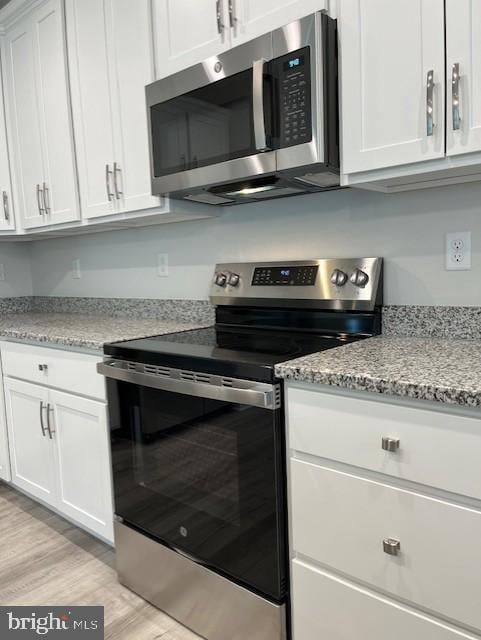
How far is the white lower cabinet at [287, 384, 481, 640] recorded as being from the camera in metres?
1.00

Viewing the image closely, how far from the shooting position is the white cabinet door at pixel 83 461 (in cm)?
187

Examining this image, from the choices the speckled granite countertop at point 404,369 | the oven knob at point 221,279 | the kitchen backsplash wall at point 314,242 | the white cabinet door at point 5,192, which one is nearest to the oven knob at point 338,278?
the kitchen backsplash wall at point 314,242

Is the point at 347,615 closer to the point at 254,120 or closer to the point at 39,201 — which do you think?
the point at 254,120

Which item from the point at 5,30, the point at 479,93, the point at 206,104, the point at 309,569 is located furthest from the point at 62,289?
the point at 479,93

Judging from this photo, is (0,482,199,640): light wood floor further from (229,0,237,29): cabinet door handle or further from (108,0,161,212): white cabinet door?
(229,0,237,29): cabinet door handle

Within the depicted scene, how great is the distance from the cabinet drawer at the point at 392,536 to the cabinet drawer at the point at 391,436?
0.05 meters

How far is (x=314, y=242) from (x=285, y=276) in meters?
0.17

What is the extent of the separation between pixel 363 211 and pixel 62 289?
2.07 meters

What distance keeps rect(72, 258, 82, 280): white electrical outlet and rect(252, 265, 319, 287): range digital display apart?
1414 millimetres

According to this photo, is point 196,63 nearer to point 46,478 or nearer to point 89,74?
point 89,74

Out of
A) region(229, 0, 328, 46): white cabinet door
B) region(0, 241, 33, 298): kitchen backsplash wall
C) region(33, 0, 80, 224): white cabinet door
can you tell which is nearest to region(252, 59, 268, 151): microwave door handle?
region(229, 0, 328, 46): white cabinet door

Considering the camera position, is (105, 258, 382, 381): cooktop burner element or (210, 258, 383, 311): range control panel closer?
(105, 258, 382, 381): cooktop burner element

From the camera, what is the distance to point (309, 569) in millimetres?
1266

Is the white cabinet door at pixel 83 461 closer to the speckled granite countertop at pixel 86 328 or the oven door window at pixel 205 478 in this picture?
the oven door window at pixel 205 478
